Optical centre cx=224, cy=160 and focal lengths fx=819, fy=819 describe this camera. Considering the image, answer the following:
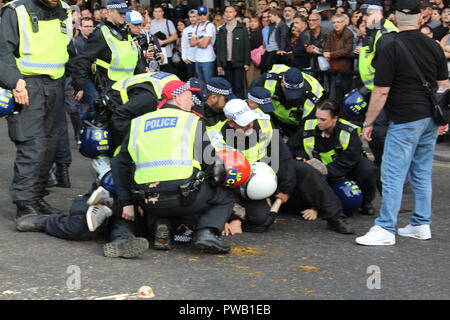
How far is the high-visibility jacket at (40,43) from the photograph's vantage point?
666cm

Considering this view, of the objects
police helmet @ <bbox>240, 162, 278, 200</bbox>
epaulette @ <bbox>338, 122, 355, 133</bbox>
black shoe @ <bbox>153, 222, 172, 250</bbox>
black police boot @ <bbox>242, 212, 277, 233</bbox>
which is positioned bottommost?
black police boot @ <bbox>242, 212, 277, 233</bbox>

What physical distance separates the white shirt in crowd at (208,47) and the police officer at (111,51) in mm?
5835

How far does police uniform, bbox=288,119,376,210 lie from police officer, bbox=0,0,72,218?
2287 millimetres

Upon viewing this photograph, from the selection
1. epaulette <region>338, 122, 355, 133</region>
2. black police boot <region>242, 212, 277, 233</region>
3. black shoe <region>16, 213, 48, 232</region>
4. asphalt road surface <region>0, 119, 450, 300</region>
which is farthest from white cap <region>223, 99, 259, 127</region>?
black shoe <region>16, 213, 48, 232</region>

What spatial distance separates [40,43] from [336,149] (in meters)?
2.73

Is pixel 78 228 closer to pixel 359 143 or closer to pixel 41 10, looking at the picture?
pixel 41 10

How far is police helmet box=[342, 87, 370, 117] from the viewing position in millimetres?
8086

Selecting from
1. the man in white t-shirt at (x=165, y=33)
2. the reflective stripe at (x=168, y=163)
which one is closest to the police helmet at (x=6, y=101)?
the reflective stripe at (x=168, y=163)

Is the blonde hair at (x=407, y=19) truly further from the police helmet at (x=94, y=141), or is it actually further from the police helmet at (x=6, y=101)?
the police helmet at (x=6, y=101)

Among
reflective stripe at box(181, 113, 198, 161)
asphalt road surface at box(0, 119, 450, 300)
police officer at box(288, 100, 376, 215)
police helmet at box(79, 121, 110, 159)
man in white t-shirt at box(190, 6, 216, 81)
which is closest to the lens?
asphalt road surface at box(0, 119, 450, 300)

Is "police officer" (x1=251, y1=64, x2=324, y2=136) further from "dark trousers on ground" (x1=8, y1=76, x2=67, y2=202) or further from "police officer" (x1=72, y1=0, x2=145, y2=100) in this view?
"dark trousers on ground" (x1=8, y1=76, x2=67, y2=202)

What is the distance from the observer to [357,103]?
809cm

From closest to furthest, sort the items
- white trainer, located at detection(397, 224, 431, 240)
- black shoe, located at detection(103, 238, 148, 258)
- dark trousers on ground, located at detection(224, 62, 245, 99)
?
black shoe, located at detection(103, 238, 148, 258) < white trainer, located at detection(397, 224, 431, 240) < dark trousers on ground, located at detection(224, 62, 245, 99)

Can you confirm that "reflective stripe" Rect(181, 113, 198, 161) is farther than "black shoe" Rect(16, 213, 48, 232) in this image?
No
